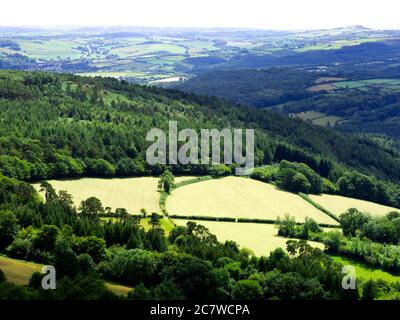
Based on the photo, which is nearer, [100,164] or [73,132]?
[100,164]

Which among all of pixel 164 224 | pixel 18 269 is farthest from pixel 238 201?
pixel 18 269

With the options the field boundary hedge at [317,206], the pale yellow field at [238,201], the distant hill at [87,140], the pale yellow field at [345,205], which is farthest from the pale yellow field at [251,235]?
the distant hill at [87,140]

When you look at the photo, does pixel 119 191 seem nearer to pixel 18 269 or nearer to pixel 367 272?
pixel 367 272

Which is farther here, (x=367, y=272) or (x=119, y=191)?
(x=119, y=191)

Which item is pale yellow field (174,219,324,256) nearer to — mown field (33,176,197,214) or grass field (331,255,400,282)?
grass field (331,255,400,282)

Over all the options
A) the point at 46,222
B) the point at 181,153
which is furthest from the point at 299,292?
the point at 181,153

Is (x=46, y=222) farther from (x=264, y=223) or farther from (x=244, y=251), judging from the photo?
(x=264, y=223)
